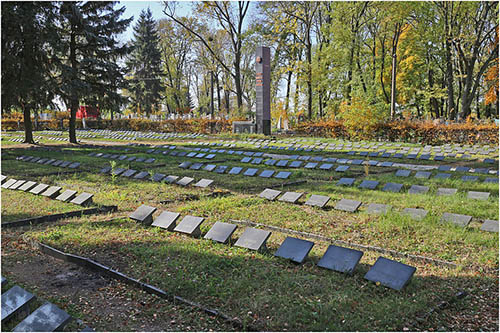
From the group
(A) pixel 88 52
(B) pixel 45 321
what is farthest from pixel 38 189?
(A) pixel 88 52

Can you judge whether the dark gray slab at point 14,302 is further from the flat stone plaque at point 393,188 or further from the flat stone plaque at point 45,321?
the flat stone plaque at point 393,188

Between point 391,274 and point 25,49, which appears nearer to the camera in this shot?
point 391,274

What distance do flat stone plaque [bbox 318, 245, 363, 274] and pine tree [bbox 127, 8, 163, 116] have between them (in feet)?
140

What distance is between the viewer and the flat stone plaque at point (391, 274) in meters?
3.64

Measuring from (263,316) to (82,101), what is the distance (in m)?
19.6

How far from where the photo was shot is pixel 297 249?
4.37m

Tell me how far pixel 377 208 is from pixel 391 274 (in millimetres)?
2593

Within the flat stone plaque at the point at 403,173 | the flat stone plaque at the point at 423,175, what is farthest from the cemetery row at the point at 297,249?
the flat stone plaque at the point at 403,173

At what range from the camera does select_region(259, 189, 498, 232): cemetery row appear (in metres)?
5.41

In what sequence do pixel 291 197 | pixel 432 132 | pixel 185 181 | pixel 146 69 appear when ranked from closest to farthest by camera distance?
pixel 291 197 < pixel 185 181 < pixel 432 132 < pixel 146 69

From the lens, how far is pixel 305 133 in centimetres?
2325

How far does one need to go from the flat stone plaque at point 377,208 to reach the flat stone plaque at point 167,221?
292cm

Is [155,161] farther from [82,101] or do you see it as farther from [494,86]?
[494,86]

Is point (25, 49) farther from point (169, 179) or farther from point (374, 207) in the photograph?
point (374, 207)
